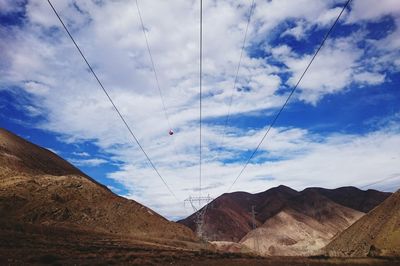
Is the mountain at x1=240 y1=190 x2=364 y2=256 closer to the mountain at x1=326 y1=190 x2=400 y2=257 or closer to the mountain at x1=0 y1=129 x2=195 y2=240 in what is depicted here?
the mountain at x1=326 y1=190 x2=400 y2=257

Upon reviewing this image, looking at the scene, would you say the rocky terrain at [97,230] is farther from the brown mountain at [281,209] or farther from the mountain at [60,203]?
the brown mountain at [281,209]

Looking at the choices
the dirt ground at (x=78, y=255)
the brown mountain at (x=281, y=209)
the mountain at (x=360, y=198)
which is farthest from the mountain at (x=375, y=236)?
the mountain at (x=360, y=198)

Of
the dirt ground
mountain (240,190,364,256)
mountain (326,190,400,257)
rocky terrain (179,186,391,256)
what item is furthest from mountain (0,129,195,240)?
rocky terrain (179,186,391,256)

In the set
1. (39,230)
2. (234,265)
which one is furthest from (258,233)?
(234,265)

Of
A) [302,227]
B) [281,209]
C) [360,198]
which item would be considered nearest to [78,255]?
[302,227]

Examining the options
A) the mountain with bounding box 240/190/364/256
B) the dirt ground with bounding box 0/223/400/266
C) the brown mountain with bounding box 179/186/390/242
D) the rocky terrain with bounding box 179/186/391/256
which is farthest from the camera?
the brown mountain with bounding box 179/186/390/242
